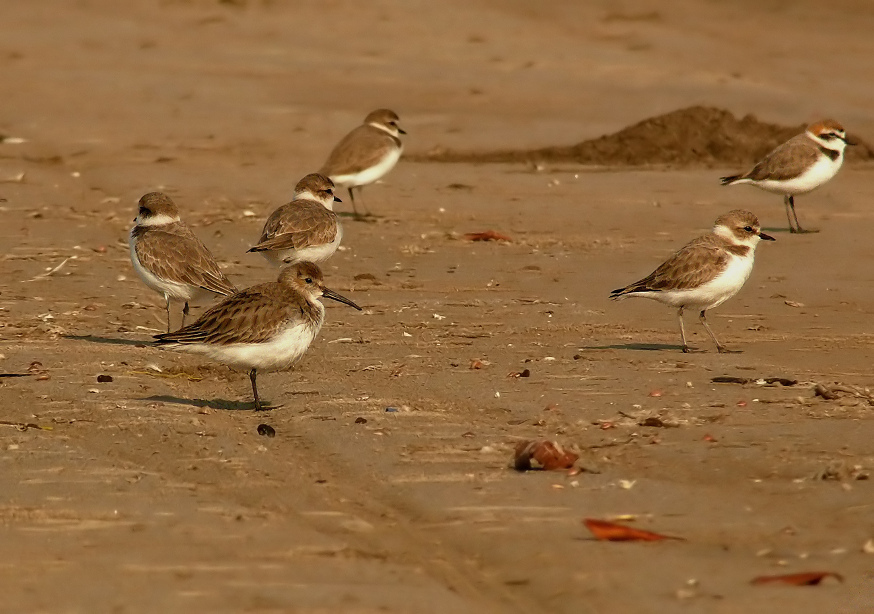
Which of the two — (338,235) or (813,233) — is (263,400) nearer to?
(338,235)

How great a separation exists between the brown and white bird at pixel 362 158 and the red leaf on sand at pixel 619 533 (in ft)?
34.3

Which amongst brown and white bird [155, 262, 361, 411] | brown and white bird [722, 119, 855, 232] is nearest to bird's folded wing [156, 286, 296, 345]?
brown and white bird [155, 262, 361, 411]

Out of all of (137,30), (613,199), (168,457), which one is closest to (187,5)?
(137,30)

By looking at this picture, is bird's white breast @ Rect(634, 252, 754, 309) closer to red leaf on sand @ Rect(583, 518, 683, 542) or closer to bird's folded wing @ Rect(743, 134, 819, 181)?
red leaf on sand @ Rect(583, 518, 683, 542)

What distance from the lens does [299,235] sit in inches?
516

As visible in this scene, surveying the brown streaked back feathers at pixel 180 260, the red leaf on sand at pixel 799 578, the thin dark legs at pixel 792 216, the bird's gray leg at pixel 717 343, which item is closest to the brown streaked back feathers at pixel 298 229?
the brown streaked back feathers at pixel 180 260

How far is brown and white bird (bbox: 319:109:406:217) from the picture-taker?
17312 mm

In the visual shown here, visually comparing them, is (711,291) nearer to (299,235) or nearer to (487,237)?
(299,235)

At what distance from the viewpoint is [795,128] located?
19.9 metres

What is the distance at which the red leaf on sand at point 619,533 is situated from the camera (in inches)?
260

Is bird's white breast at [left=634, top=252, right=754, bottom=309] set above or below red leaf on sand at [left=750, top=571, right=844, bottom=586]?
below

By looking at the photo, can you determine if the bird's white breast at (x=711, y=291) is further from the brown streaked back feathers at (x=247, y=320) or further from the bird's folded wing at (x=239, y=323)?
the bird's folded wing at (x=239, y=323)

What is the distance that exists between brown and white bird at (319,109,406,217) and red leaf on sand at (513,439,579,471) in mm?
9492

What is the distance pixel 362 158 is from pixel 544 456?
1020 centimetres
